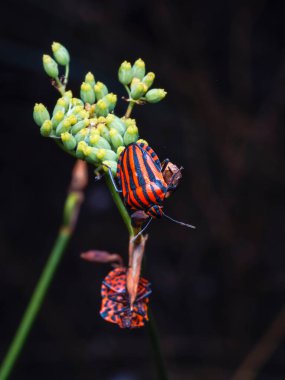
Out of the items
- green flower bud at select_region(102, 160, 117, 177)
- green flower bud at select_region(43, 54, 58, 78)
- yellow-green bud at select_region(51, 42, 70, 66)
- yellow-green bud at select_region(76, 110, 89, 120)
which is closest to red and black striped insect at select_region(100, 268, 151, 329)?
green flower bud at select_region(102, 160, 117, 177)

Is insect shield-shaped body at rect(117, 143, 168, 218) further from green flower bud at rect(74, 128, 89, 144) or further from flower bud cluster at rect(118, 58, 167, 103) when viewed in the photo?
flower bud cluster at rect(118, 58, 167, 103)

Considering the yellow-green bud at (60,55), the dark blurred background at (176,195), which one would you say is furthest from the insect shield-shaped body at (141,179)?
the dark blurred background at (176,195)

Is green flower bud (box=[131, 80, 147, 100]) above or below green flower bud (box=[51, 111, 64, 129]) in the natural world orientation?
above

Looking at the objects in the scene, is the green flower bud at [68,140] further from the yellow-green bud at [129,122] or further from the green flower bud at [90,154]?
the yellow-green bud at [129,122]

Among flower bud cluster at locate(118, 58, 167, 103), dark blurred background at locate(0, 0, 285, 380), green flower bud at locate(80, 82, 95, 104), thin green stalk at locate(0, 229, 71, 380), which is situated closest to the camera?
green flower bud at locate(80, 82, 95, 104)

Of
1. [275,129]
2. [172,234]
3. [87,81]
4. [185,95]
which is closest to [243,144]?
[275,129]

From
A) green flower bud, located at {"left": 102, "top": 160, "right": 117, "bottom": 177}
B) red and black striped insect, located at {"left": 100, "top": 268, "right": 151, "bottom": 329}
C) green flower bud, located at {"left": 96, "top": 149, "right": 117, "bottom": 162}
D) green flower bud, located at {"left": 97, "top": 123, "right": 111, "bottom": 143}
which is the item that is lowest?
red and black striped insect, located at {"left": 100, "top": 268, "right": 151, "bottom": 329}

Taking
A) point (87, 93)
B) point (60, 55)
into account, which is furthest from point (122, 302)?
point (60, 55)
